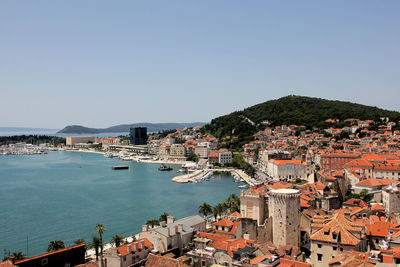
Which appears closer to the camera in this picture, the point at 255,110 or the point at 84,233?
the point at 84,233

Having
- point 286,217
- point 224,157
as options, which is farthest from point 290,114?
point 286,217

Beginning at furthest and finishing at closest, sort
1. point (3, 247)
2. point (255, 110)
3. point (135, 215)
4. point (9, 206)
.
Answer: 1. point (255, 110)
2. point (9, 206)
3. point (135, 215)
4. point (3, 247)

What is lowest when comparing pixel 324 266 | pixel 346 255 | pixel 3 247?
pixel 3 247

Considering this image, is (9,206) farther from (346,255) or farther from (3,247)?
(346,255)

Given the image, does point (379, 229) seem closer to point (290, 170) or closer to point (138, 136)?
point (290, 170)

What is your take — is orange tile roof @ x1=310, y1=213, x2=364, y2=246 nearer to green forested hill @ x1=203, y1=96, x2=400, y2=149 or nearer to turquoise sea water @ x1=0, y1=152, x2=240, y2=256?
turquoise sea water @ x1=0, y1=152, x2=240, y2=256

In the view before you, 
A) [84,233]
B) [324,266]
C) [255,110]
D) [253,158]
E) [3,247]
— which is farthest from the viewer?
[255,110]

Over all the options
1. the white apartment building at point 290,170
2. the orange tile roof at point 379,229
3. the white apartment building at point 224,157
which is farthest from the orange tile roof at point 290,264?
the white apartment building at point 224,157

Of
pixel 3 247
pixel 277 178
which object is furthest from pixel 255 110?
pixel 3 247
